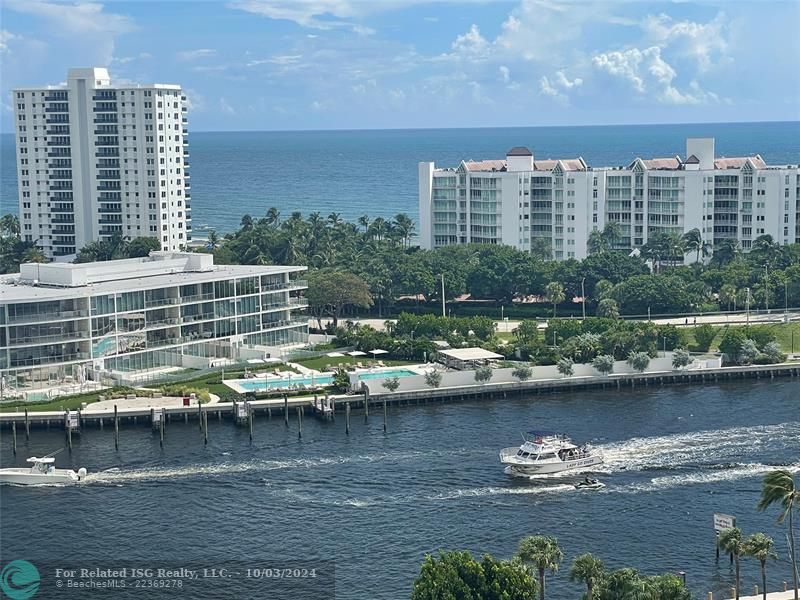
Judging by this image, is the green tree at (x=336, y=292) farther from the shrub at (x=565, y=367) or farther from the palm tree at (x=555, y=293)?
the shrub at (x=565, y=367)

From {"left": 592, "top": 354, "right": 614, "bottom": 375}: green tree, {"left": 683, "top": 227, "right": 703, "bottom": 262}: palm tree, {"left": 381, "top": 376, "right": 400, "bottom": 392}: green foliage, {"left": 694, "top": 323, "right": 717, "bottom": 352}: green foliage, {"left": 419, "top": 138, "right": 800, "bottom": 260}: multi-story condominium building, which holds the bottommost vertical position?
{"left": 381, "top": 376, "right": 400, "bottom": 392}: green foliage

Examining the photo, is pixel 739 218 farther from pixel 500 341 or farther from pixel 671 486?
pixel 671 486

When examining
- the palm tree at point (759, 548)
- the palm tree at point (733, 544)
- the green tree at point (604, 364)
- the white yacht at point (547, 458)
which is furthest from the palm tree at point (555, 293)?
the palm tree at point (759, 548)

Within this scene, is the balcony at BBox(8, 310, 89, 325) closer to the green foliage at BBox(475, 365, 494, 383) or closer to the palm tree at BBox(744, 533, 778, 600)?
the green foliage at BBox(475, 365, 494, 383)

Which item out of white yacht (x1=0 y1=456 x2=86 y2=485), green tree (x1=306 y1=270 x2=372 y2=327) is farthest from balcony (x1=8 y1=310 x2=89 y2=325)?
green tree (x1=306 y1=270 x2=372 y2=327)

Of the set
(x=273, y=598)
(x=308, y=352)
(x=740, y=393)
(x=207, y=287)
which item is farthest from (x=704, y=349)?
(x=273, y=598)

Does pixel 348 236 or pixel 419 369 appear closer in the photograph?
pixel 419 369

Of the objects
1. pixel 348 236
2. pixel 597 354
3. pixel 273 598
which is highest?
pixel 348 236
